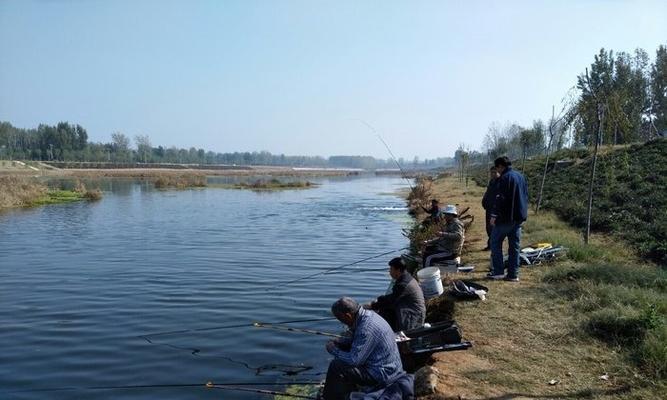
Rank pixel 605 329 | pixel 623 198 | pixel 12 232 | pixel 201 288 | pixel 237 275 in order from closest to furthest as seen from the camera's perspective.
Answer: pixel 605 329 → pixel 201 288 → pixel 237 275 → pixel 623 198 → pixel 12 232

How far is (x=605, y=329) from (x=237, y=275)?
1080cm

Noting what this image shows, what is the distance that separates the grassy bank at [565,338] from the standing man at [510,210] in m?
0.58

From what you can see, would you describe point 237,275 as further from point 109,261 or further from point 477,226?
point 477,226

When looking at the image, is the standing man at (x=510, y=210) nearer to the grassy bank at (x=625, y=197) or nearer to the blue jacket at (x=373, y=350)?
the grassy bank at (x=625, y=197)

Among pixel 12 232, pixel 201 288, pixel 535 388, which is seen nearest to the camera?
pixel 535 388

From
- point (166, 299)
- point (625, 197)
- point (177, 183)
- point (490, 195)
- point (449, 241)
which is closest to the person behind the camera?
point (449, 241)

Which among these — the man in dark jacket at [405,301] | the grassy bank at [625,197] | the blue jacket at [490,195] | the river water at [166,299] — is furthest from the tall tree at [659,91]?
the man in dark jacket at [405,301]

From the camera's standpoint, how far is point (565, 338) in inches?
267

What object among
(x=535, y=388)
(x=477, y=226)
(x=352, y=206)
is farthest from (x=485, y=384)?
(x=352, y=206)

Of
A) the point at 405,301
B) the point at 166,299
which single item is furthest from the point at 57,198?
the point at 405,301

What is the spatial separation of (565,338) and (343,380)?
3354mm

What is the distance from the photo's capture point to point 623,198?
1891 cm

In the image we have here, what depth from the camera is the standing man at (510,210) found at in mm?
9406

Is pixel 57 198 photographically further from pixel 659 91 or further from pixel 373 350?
pixel 659 91
